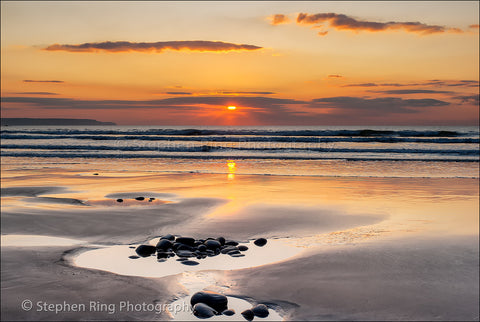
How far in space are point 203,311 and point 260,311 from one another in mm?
465

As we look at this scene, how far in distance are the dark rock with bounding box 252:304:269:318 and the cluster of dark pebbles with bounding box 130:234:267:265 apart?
139cm

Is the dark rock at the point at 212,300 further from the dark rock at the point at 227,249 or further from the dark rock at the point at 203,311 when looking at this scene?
the dark rock at the point at 227,249

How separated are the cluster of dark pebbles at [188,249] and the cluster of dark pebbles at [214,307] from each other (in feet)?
3.81

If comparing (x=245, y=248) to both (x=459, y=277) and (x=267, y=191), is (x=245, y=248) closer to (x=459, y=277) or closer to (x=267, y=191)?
(x=459, y=277)

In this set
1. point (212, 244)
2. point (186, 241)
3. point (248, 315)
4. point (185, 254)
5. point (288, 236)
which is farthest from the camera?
point (288, 236)

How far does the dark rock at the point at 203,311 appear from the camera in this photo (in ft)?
11.2

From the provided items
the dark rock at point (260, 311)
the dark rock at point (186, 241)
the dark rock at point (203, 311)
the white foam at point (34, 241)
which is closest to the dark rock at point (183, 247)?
the dark rock at point (186, 241)

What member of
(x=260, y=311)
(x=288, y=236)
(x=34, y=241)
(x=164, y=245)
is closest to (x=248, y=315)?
(x=260, y=311)

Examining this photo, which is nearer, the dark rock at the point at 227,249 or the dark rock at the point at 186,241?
the dark rock at the point at 227,249

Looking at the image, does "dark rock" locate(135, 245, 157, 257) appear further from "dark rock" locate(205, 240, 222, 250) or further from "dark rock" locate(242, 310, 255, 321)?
"dark rock" locate(242, 310, 255, 321)

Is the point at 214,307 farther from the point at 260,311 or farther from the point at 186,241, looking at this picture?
the point at 186,241

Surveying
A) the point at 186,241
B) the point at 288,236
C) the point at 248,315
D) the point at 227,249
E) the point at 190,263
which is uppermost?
the point at 288,236

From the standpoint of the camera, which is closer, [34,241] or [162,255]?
[162,255]

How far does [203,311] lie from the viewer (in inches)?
135
